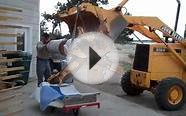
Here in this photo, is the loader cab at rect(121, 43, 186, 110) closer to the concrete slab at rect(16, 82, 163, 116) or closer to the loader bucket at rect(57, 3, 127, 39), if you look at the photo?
the concrete slab at rect(16, 82, 163, 116)

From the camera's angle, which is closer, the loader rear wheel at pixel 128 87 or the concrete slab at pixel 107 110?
the concrete slab at pixel 107 110

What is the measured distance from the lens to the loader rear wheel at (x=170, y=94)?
1021cm

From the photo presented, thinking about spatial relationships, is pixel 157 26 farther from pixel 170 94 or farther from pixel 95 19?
pixel 95 19

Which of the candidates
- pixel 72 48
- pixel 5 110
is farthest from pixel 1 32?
pixel 72 48

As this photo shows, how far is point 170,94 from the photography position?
10391mm

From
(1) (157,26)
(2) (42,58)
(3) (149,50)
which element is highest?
(1) (157,26)

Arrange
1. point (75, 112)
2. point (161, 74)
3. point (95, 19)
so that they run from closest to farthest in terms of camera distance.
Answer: point (75, 112) < point (95, 19) < point (161, 74)

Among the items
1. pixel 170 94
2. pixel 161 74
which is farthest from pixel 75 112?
pixel 161 74

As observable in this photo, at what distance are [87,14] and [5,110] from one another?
5.96 metres

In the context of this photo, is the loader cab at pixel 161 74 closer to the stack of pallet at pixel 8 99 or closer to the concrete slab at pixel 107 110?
the concrete slab at pixel 107 110

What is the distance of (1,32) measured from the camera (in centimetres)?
405

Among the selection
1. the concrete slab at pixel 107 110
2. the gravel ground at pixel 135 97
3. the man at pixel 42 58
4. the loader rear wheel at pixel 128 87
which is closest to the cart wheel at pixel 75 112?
the concrete slab at pixel 107 110

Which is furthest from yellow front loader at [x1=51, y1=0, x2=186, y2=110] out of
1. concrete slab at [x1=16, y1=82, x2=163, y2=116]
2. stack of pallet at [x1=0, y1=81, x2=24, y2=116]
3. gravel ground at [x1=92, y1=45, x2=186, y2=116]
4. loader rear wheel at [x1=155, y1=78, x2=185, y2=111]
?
stack of pallet at [x1=0, y1=81, x2=24, y2=116]

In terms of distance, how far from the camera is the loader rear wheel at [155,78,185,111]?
33.5 ft
